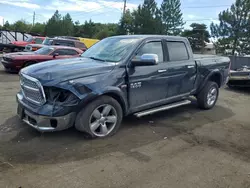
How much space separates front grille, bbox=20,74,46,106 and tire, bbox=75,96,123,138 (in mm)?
661

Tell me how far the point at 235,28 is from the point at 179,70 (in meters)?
36.1

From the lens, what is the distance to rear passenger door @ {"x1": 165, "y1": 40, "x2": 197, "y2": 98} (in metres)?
5.58

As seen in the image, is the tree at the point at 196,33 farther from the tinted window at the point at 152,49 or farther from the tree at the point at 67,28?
the tinted window at the point at 152,49

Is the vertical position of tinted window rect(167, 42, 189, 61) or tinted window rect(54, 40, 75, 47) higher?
A: tinted window rect(167, 42, 189, 61)

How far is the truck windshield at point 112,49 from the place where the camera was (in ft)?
Answer: 16.0

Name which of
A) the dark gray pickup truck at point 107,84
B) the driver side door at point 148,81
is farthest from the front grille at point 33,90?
the driver side door at point 148,81

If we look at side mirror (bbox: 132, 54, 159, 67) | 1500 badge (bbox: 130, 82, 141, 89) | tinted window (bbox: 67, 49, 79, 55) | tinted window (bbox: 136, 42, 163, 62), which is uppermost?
tinted window (bbox: 136, 42, 163, 62)

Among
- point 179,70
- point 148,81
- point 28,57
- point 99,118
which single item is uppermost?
point 179,70

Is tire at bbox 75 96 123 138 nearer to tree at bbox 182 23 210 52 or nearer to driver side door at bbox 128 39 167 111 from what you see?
driver side door at bbox 128 39 167 111

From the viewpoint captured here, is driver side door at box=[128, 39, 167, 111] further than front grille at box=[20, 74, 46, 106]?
Yes

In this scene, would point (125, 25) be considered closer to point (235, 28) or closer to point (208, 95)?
point (235, 28)

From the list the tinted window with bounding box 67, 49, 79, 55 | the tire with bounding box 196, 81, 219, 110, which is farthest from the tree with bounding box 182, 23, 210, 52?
the tire with bounding box 196, 81, 219, 110

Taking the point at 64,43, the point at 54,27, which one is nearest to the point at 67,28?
the point at 54,27

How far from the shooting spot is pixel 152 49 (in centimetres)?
528
